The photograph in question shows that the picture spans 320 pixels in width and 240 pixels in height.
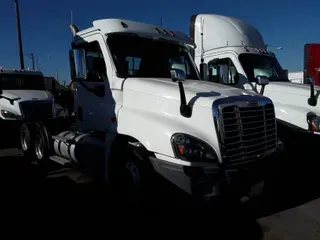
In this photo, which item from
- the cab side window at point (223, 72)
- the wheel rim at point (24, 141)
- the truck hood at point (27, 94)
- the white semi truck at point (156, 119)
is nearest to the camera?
the white semi truck at point (156, 119)

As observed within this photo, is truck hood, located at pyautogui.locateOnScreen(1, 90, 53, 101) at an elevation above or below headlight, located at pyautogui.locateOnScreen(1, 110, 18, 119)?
above

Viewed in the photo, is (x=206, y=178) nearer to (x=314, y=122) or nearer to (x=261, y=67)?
(x=314, y=122)

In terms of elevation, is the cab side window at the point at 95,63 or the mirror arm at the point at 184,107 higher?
the cab side window at the point at 95,63

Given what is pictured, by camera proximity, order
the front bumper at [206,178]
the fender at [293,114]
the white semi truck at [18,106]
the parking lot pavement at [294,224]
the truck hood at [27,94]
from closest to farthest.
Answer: the front bumper at [206,178], the parking lot pavement at [294,224], the fender at [293,114], the white semi truck at [18,106], the truck hood at [27,94]

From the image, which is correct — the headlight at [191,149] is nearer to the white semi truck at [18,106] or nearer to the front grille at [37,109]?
the white semi truck at [18,106]

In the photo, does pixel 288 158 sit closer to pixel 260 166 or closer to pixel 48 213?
pixel 260 166

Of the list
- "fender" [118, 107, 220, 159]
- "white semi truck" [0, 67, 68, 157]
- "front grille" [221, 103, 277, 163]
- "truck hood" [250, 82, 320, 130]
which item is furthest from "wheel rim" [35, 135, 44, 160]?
"truck hood" [250, 82, 320, 130]

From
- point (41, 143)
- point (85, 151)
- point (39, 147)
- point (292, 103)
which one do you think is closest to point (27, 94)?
point (39, 147)

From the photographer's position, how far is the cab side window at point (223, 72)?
701 centimetres

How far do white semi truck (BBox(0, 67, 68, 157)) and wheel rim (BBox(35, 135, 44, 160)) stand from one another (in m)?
0.99

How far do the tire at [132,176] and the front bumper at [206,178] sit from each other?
23cm

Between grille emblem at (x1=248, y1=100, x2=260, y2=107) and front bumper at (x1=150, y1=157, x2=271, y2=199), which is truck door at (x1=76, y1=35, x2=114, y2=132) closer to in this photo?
front bumper at (x1=150, y1=157, x2=271, y2=199)

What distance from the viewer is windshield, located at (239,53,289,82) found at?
7348 mm

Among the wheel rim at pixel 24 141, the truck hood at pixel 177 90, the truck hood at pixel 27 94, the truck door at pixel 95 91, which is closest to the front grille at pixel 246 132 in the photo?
the truck hood at pixel 177 90
